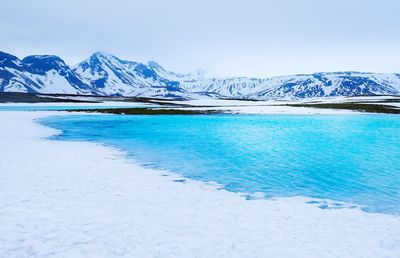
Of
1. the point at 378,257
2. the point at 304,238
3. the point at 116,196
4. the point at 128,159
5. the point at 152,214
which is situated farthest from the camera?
the point at 128,159

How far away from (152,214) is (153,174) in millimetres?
5669

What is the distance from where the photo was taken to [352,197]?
13422mm

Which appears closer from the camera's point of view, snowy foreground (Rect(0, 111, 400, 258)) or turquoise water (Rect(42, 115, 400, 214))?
snowy foreground (Rect(0, 111, 400, 258))

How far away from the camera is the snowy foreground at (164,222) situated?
8.45 meters

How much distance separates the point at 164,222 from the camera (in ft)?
33.5

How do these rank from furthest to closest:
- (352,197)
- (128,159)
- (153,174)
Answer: (128,159)
(153,174)
(352,197)

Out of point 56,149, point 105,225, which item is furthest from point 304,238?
point 56,149

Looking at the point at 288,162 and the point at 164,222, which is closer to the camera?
the point at 164,222

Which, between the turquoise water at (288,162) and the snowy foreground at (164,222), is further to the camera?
the turquoise water at (288,162)

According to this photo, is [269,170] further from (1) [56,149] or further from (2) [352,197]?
(1) [56,149]

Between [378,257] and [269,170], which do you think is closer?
[378,257]

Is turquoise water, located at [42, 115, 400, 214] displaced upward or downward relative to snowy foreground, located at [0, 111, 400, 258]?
downward

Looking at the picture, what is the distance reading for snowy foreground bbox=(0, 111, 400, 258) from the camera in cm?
845

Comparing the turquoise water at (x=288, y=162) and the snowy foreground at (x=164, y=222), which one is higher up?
the snowy foreground at (x=164, y=222)
